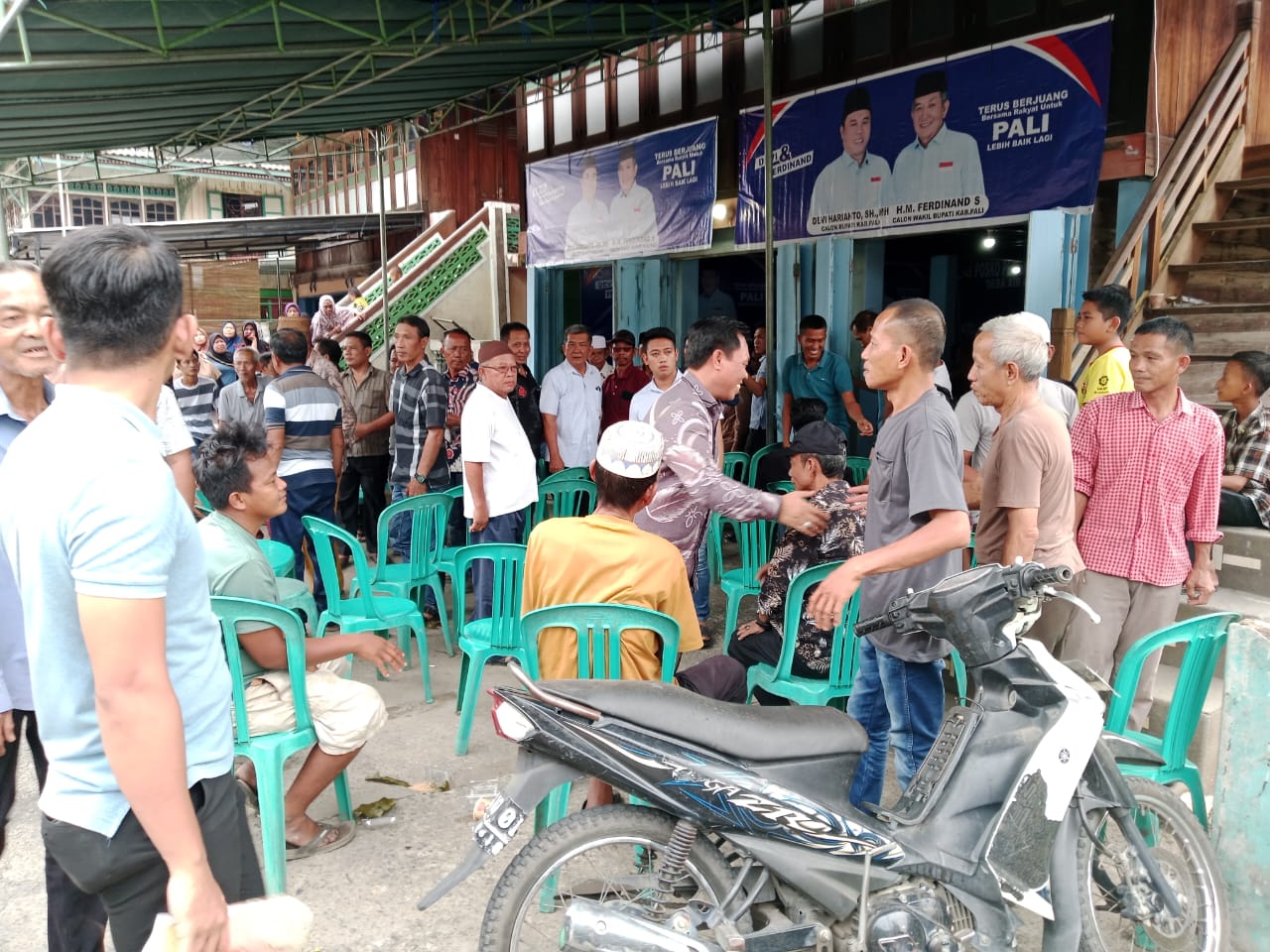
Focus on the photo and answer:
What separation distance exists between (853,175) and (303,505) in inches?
213

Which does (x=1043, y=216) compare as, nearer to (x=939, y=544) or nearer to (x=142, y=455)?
(x=939, y=544)

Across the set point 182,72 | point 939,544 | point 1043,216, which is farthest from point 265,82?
point 939,544

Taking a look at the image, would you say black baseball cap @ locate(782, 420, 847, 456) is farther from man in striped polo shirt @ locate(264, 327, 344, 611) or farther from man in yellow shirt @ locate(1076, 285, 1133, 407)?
man in striped polo shirt @ locate(264, 327, 344, 611)

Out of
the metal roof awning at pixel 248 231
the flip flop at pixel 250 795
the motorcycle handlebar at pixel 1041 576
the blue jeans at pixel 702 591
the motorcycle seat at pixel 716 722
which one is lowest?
the flip flop at pixel 250 795

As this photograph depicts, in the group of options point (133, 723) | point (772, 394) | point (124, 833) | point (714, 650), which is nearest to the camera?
point (133, 723)

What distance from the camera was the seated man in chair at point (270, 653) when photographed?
114 inches

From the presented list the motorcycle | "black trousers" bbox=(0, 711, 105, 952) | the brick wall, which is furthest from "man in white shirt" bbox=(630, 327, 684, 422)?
the brick wall

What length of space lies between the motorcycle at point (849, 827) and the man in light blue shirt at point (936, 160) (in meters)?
5.71

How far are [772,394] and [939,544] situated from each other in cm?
485

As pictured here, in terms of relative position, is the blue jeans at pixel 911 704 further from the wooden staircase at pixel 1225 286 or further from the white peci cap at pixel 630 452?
the wooden staircase at pixel 1225 286

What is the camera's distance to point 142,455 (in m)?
1.31

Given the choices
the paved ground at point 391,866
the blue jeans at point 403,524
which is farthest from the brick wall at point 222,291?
the paved ground at point 391,866

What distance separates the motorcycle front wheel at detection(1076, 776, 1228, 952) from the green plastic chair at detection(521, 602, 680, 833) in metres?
1.19

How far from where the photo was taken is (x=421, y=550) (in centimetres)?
507
